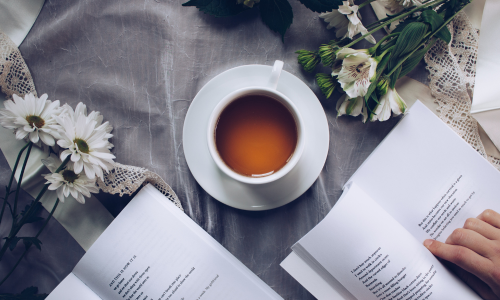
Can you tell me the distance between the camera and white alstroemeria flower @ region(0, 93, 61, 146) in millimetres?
631

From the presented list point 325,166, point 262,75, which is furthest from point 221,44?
point 325,166

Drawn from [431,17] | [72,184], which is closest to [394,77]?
[431,17]

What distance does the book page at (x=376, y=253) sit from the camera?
0.66 m

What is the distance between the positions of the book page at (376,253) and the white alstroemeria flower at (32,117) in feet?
2.24

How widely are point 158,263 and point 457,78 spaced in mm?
927

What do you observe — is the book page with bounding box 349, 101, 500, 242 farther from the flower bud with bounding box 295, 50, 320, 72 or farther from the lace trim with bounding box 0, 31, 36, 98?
the lace trim with bounding box 0, 31, 36, 98

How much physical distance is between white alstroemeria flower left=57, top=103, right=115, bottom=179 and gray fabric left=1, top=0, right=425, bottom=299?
0.37 ft

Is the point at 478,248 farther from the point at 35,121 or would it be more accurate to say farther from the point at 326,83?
the point at 35,121

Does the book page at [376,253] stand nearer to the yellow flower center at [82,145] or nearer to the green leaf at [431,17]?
the green leaf at [431,17]

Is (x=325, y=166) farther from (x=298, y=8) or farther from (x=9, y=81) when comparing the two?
(x=9, y=81)

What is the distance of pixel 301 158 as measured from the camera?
687 mm

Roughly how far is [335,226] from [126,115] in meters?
0.63

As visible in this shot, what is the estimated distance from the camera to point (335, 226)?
26.0 inches

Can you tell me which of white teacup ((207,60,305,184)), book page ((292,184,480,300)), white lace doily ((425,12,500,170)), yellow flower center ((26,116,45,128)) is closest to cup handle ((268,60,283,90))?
white teacup ((207,60,305,184))
